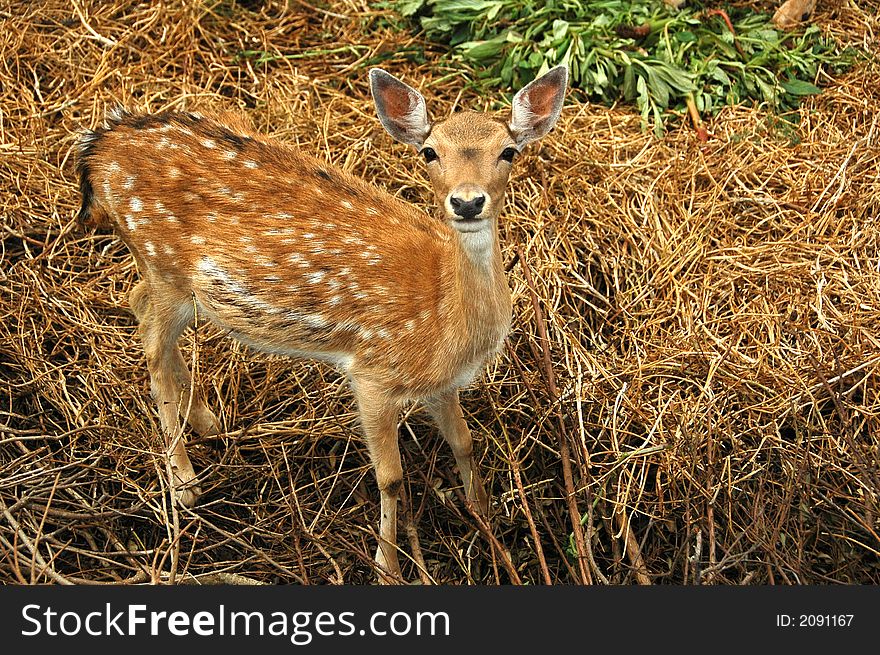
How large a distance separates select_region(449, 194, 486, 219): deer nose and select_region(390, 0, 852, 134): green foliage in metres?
2.55

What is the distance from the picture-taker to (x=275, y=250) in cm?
384

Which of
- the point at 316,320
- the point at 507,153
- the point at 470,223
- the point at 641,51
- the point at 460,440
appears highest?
the point at 641,51

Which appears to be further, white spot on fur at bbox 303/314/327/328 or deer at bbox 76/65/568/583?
white spot on fur at bbox 303/314/327/328

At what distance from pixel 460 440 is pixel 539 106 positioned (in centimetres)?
140

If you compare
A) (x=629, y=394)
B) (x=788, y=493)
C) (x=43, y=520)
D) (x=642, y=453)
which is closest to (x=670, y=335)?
(x=629, y=394)

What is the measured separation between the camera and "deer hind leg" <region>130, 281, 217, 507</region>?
418cm

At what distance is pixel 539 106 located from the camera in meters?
3.73

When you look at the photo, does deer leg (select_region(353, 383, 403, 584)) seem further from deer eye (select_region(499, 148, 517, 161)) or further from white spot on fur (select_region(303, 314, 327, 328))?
deer eye (select_region(499, 148, 517, 161))

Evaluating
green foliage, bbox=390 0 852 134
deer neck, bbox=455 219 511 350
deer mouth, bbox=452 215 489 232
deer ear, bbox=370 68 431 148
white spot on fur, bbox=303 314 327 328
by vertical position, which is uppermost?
green foliage, bbox=390 0 852 134

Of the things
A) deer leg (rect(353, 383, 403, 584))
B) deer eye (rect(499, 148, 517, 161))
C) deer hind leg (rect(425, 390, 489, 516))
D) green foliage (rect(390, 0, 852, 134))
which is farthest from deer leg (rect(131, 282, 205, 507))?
green foliage (rect(390, 0, 852, 134))

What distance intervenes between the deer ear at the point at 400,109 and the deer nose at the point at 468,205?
0.54 meters

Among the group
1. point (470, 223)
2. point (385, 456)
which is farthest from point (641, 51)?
point (385, 456)

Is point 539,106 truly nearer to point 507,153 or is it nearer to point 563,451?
point 507,153

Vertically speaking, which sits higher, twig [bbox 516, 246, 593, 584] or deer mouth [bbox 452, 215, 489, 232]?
deer mouth [bbox 452, 215, 489, 232]
